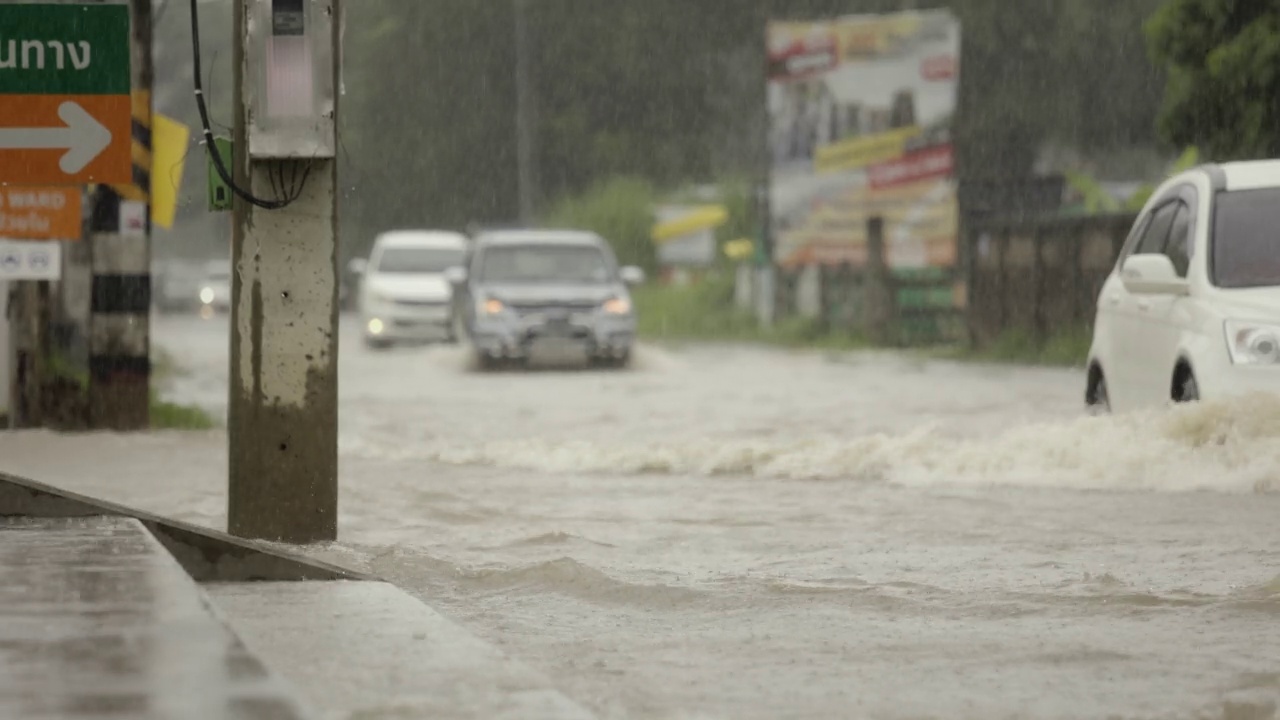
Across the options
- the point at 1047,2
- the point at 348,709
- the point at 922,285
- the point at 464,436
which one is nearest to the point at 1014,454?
the point at 464,436

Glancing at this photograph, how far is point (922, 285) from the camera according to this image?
3391cm

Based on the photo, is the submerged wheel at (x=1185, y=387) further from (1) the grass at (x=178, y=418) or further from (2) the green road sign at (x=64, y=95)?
(1) the grass at (x=178, y=418)

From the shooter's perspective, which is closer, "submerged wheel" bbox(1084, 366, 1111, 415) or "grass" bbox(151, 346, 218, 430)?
"submerged wheel" bbox(1084, 366, 1111, 415)

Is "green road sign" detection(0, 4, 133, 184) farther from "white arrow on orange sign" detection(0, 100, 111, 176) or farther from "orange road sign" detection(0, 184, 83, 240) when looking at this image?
"orange road sign" detection(0, 184, 83, 240)

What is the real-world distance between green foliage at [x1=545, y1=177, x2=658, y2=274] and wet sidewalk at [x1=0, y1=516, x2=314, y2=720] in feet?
153

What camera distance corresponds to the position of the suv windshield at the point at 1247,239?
1189cm

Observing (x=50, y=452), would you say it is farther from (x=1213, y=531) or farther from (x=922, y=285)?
(x=922, y=285)

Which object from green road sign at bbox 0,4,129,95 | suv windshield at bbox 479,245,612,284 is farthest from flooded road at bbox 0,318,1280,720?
suv windshield at bbox 479,245,612,284

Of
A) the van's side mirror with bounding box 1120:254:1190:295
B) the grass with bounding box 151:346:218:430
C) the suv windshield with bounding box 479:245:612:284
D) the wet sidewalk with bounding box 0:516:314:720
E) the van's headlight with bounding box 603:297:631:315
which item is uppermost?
the van's side mirror with bounding box 1120:254:1190:295

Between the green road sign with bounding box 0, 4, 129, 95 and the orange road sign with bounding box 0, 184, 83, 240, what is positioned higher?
the green road sign with bounding box 0, 4, 129, 95

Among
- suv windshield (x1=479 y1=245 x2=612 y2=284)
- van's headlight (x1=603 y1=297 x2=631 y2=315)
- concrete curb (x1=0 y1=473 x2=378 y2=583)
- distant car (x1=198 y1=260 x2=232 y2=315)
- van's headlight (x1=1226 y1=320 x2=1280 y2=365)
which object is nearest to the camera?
concrete curb (x1=0 y1=473 x2=378 y2=583)

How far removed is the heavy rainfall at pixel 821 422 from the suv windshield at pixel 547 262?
42 mm

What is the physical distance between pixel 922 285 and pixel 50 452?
20.8 metres

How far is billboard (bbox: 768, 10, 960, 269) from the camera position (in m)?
35.3
